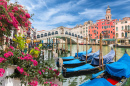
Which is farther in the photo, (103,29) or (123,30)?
(103,29)

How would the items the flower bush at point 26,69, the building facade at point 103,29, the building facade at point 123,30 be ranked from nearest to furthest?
the flower bush at point 26,69 → the building facade at point 123,30 → the building facade at point 103,29

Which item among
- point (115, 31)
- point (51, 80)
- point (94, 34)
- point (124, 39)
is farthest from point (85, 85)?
point (94, 34)

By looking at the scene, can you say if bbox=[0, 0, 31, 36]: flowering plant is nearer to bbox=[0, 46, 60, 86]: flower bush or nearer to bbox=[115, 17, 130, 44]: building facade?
bbox=[0, 46, 60, 86]: flower bush

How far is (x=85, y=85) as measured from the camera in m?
2.83

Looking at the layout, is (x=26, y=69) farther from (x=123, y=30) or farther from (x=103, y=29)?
(x=103, y=29)

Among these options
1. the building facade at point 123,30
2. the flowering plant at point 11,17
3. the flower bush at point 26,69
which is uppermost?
the building facade at point 123,30

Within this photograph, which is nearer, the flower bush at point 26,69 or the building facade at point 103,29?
the flower bush at point 26,69

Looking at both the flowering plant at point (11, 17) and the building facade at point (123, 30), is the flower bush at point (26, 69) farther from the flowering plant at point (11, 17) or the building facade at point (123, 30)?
the building facade at point (123, 30)

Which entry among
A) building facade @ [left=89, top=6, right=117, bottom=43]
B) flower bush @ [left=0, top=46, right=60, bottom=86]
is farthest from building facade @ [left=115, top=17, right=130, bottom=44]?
flower bush @ [left=0, top=46, right=60, bottom=86]

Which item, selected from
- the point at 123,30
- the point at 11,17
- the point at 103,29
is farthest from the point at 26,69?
the point at 103,29

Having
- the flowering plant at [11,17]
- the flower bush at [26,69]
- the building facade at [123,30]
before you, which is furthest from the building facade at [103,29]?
the flower bush at [26,69]

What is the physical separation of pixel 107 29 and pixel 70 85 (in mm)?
27333

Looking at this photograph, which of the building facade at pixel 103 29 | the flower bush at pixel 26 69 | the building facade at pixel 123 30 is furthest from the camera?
the building facade at pixel 103 29

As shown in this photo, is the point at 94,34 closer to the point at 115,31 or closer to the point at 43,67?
the point at 115,31
